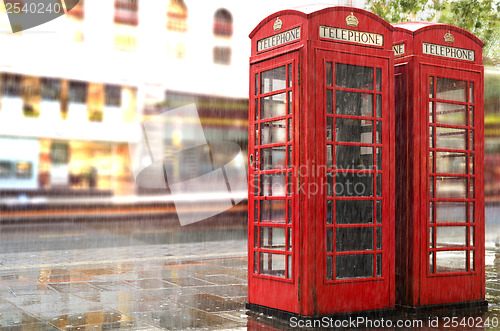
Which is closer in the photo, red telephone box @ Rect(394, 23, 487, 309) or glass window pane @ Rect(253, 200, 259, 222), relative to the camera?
glass window pane @ Rect(253, 200, 259, 222)

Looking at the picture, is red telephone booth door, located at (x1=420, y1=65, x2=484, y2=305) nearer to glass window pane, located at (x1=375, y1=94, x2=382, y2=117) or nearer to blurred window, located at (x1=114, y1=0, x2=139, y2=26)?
glass window pane, located at (x1=375, y1=94, x2=382, y2=117)

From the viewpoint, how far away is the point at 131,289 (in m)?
7.32

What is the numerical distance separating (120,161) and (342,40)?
47.0 feet

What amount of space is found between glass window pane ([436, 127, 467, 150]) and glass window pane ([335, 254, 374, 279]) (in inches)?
55.1

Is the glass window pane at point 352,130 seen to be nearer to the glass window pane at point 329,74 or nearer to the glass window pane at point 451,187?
the glass window pane at point 329,74

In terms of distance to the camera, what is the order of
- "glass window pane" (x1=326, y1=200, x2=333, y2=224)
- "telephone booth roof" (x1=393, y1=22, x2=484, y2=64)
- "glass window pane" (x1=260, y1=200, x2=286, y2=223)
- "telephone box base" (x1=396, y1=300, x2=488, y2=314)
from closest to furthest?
"glass window pane" (x1=326, y1=200, x2=333, y2=224) → "glass window pane" (x1=260, y1=200, x2=286, y2=223) → "telephone box base" (x1=396, y1=300, x2=488, y2=314) → "telephone booth roof" (x1=393, y1=22, x2=484, y2=64)

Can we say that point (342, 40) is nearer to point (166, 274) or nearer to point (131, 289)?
point (131, 289)

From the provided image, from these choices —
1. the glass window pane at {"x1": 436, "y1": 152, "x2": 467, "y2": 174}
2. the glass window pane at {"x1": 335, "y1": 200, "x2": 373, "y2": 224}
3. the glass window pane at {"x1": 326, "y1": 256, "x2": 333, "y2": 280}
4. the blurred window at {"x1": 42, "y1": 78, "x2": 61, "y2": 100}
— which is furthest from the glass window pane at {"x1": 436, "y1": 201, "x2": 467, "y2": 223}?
the blurred window at {"x1": 42, "y1": 78, "x2": 61, "y2": 100}

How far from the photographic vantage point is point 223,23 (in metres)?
23.1

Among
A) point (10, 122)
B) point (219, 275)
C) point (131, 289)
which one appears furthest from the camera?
point (10, 122)

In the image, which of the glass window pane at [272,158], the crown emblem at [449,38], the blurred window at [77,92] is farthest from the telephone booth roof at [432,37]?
the blurred window at [77,92]

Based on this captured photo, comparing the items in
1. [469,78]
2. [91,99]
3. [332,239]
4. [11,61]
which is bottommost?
[332,239]

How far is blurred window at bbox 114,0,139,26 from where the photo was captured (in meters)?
22.2

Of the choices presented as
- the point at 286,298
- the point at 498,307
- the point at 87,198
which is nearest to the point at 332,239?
the point at 286,298
